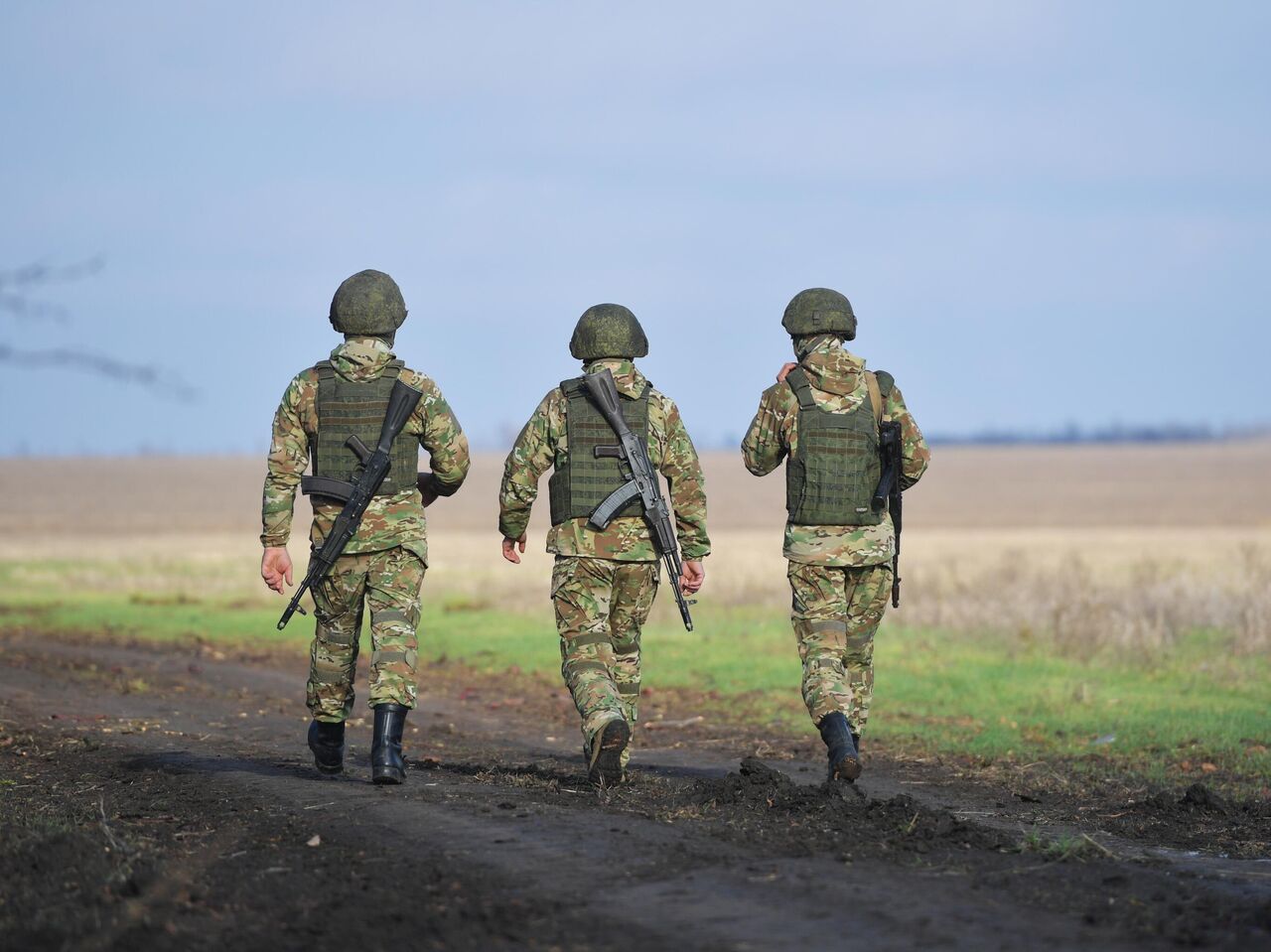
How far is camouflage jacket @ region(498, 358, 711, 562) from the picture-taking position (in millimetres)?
8180

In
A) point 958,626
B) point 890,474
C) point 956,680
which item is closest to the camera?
point 890,474

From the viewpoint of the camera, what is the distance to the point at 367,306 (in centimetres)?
820

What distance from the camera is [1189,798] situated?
8500 mm

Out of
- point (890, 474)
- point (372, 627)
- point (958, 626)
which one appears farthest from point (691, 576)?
point (958, 626)

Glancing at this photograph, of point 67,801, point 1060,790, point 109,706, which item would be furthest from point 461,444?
point 109,706

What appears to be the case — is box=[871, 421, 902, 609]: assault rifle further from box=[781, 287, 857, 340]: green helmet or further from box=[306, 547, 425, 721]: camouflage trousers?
box=[306, 547, 425, 721]: camouflage trousers

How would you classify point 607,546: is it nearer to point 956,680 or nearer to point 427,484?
point 427,484

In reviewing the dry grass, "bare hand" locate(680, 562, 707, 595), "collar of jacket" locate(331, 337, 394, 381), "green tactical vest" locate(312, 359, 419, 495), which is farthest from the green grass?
"collar of jacket" locate(331, 337, 394, 381)

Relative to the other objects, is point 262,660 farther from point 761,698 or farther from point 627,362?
point 627,362

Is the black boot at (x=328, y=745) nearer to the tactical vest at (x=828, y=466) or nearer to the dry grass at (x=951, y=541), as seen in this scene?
the tactical vest at (x=828, y=466)

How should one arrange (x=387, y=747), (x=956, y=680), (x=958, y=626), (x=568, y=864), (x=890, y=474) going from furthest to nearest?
(x=958, y=626) → (x=956, y=680) → (x=890, y=474) → (x=387, y=747) → (x=568, y=864)

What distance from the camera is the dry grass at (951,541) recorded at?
18.8m

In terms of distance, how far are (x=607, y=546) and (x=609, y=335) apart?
1.07 meters

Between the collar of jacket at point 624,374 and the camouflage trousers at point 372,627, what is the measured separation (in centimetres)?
134
